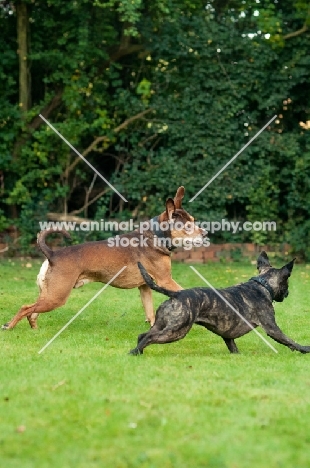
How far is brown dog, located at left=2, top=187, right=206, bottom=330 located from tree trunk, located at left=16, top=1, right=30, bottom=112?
8.66 metres

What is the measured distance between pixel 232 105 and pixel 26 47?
442 cm

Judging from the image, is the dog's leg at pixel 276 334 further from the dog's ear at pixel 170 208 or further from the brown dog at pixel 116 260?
the dog's ear at pixel 170 208

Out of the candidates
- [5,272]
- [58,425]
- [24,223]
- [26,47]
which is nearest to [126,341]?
[58,425]

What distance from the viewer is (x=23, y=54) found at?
17.8 m

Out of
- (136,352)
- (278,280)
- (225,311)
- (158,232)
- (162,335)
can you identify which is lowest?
(136,352)

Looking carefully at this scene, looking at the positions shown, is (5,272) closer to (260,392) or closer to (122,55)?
(122,55)

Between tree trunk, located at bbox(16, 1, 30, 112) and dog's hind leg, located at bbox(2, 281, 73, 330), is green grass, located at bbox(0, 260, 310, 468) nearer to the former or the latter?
dog's hind leg, located at bbox(2, 281, 73, 330)

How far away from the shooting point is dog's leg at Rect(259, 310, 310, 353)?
8.19 m

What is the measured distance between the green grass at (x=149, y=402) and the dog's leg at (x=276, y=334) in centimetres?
9

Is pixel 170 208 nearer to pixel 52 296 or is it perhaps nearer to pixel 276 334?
pixel 52 296

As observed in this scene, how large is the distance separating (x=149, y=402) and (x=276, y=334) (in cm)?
243

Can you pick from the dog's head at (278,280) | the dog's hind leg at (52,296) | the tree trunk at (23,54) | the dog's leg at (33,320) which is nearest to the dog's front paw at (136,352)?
the dog's head at (278,280)

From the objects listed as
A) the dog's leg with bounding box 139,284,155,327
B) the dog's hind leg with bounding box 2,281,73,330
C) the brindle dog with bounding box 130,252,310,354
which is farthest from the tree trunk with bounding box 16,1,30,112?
the brindle dog with bounding box 130,252,310,354

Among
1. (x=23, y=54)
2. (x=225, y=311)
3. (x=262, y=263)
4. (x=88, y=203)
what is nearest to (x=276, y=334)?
A: (x=225, y=311)
